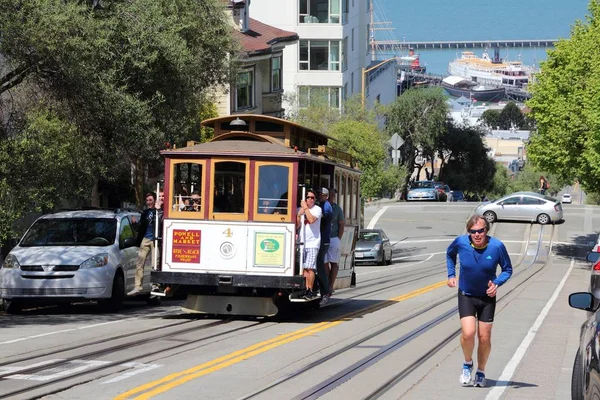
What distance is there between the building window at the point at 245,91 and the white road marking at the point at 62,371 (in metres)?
35.9

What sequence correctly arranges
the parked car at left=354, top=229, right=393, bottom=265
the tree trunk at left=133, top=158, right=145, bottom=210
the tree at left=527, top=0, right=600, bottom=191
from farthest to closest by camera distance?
the tree at left=527, top=0, right=600, bottom=191, the parked car at left=354, top=229, right=393, bottom=265, the tree trunk at left=133, top=158, right=145, bottom=210

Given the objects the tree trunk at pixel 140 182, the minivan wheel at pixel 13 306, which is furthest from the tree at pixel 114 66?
the minivan wheel at pixel 13 306

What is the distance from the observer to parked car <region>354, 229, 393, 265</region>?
3875 cm

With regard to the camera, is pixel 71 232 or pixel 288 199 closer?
pixel 288 199

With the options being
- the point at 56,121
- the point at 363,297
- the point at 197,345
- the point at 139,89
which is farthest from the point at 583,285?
the point at 197,345

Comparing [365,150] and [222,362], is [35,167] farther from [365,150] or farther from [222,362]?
[365,150]

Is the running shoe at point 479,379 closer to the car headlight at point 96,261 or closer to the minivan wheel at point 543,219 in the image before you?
the car headlight at point 96,261

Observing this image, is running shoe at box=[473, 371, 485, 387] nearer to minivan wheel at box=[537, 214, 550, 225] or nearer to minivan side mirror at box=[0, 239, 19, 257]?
minivan side mirror at box=[0, 239, 19, 257]

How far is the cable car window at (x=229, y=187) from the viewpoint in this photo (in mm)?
17141

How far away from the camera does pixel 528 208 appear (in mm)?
49688

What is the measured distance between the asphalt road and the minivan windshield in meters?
1.24

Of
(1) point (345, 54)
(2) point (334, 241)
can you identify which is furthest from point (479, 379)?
(1) point (345, 54)

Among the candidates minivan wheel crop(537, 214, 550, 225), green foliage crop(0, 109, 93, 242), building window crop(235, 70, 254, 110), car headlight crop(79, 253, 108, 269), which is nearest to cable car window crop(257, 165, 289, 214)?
car headlight crop(79, 253, 108, 269)

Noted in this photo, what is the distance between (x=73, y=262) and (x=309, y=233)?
4233mm
